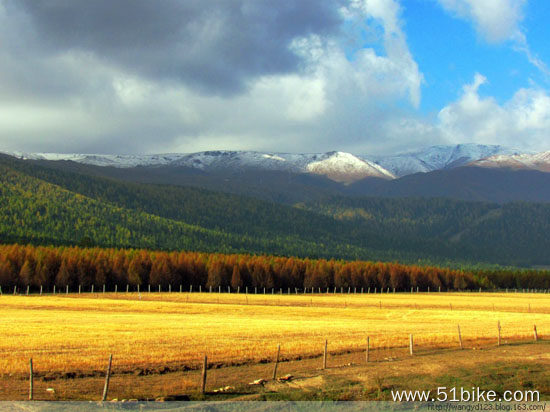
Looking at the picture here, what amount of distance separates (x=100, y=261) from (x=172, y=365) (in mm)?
99042

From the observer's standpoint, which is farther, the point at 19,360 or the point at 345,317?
the point at 345,317

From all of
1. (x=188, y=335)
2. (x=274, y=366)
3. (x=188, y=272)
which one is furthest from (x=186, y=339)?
(x=188, y=272)

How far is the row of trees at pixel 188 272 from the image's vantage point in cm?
12338

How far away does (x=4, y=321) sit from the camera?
193 feet

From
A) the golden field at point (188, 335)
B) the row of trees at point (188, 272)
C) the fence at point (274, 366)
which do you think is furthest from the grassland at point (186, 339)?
the row of trees at point (188, 272)

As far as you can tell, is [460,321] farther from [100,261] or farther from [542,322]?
[100,261]

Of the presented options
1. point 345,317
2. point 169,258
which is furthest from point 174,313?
point 169,258

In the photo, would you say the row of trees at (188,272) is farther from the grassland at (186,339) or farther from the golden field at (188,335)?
the grassland at (186,339)

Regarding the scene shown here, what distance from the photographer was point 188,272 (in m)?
140

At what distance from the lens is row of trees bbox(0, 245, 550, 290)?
123375 millimetres

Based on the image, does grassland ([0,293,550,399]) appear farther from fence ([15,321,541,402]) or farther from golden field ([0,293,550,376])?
fence ([15,321,541,402])

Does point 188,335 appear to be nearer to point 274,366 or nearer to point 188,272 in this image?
point 274,366

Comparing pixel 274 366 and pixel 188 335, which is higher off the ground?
pixel 188 335

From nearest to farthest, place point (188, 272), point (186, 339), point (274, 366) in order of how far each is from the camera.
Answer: point (274, 366), point (186, 339), point (188, 272)
